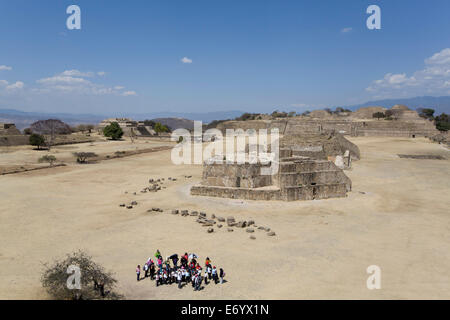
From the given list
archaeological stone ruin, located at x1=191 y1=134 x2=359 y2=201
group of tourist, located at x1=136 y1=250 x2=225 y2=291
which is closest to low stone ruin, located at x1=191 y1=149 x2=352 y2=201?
archaeological stone ruin, located at x1=191 y1=134 x2=359 y2=201

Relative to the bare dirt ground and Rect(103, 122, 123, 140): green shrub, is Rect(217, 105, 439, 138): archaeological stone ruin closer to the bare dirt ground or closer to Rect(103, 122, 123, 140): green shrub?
Rect(103, 122, 123, 140): green shrub

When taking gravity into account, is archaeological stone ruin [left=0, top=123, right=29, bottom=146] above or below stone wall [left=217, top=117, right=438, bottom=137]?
below

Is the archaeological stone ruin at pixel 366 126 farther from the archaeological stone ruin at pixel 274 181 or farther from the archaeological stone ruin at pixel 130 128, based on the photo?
the archaeological stone ruin at pixel 274 181

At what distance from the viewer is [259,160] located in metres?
20.9

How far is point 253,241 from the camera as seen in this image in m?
12.9

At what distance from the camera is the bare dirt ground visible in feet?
30.4

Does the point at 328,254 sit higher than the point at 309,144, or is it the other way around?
the point at 309,144

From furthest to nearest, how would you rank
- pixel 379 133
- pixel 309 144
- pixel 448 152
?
pixel 379 133 → pixel 448 152 → pixel 309 144

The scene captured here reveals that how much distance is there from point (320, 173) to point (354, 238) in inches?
289

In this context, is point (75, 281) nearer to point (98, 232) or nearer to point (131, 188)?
point (98, 232)

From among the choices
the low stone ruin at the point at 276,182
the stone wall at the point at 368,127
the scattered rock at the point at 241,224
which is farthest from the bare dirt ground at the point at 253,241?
the stone wall at the point at 368,127

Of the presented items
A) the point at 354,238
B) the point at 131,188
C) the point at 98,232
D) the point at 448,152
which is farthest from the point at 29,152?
the point at 448,152

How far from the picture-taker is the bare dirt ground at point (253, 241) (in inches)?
365

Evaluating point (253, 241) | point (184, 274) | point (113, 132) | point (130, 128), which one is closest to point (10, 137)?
point (113, 132)
